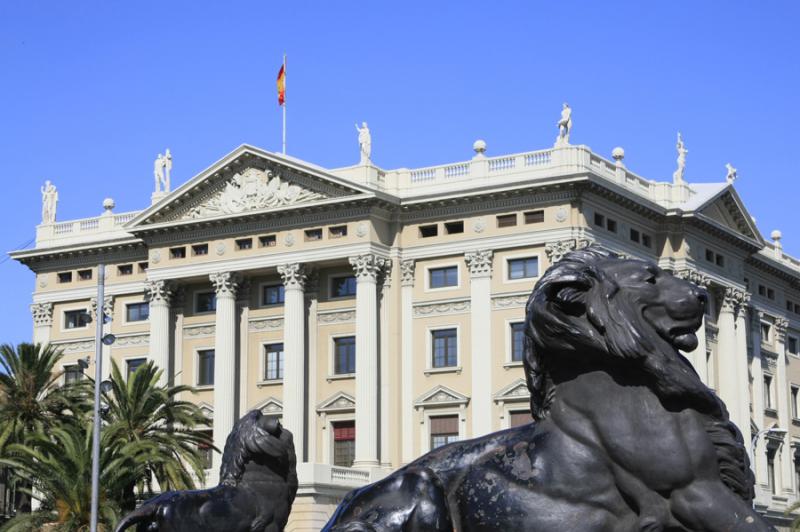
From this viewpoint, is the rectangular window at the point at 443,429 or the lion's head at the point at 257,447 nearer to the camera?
the lion's head at the point at 257,447

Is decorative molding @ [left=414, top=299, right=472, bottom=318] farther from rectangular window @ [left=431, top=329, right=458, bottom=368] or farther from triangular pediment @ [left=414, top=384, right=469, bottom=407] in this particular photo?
triangular pediment @ [left=414, top=384, right=469, bottom=407]

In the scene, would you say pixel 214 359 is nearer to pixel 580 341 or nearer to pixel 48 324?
pixel 48 324

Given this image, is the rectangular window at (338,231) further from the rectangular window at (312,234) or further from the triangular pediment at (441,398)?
the triangular pediment at (441,398)

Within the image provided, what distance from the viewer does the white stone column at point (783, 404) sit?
78.3 metres

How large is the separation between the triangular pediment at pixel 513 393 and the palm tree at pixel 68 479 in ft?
80.7

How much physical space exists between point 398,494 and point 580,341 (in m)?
0.76

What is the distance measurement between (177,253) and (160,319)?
312cm

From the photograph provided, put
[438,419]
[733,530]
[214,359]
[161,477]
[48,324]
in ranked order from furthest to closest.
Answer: [48,324] < [214,359] < [438,419] < [161,477] < [733,530]

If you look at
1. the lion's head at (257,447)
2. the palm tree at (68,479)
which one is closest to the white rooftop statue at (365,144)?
the palm tree at (68,479)

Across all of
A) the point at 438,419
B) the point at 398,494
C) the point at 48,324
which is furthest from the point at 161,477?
the point at 398,494

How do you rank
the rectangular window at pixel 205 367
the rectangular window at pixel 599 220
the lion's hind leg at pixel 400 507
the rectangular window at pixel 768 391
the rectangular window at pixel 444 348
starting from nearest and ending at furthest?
the lion's hind leg at pixel 400 507, the rectangular window at pixel 599 220, the rectangular window at pixel 444 348, the rectangular window at pixel 205 367, the rectangular window at pixel 768 391

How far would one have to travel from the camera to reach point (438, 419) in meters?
65.6

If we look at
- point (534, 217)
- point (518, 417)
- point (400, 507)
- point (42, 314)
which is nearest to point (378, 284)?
point (534, 217)

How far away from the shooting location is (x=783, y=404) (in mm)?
80188
